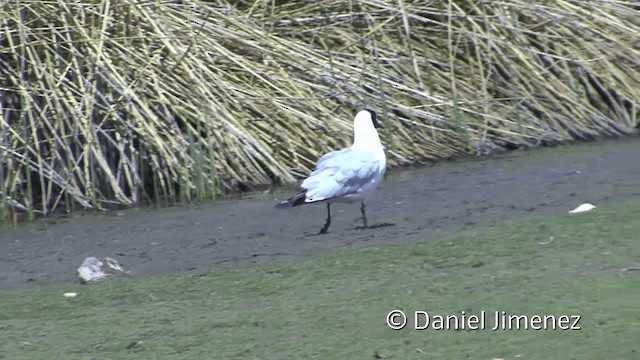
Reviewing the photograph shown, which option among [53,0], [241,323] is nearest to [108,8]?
[53,0]

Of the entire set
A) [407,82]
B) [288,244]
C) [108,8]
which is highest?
[108,8]

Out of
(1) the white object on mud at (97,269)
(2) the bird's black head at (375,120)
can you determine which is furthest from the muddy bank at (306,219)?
(2) the bird's black head at (375,120)

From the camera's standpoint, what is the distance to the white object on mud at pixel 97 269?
6.59 meters

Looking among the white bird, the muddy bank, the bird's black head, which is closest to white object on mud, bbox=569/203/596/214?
the muddy bank

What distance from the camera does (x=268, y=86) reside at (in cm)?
948

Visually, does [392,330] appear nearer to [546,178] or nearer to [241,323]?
[241,323]

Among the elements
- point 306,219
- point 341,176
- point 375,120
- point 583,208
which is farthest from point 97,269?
point 375,120

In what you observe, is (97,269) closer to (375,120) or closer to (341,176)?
(341,176)

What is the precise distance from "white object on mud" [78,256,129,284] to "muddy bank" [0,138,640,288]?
13 cm

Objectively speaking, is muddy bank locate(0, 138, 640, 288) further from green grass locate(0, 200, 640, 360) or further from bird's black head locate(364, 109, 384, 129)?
green grass locate(0, 200, 640, 360)

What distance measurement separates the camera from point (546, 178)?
28.2 ft

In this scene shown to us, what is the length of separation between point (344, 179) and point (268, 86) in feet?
7.61

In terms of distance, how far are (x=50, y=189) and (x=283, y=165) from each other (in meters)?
1.56

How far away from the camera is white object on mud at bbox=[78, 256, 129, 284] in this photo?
21.6ft
